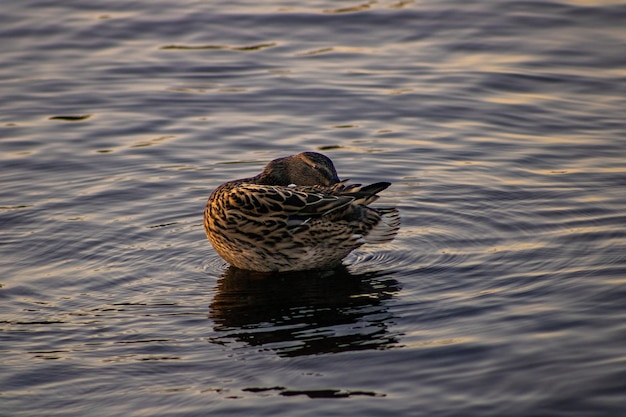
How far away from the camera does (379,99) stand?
13.9m

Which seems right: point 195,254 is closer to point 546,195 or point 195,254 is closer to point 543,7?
point 546,195

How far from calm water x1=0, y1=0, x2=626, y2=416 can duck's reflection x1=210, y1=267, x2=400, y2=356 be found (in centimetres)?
3

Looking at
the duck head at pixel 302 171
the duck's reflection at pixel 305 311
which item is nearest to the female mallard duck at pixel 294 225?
the duck's reflection at pixel 305 311

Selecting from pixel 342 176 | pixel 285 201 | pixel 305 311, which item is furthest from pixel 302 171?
pixel 305 311

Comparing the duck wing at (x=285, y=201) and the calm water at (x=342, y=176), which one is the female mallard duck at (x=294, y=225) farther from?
the calm water at (x=342, y=176)

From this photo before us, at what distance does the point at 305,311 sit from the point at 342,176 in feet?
10.9

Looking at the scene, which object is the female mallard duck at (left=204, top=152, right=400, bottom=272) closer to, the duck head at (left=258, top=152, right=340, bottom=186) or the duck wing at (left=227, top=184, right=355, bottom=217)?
the duck wing at (left=227, top=184, right=355, bottom=217)

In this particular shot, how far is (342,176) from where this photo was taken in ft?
38.3

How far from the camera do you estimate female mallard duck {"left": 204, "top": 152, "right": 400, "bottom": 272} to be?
945 centimetres

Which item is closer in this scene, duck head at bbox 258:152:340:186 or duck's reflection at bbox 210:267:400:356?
duck's reflection at bbox 210:267:400:356

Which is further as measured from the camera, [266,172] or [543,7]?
[543,7]

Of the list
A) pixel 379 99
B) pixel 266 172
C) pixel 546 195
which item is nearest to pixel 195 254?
pixel 266 172

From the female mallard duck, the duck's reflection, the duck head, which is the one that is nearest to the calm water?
the duck's reflection

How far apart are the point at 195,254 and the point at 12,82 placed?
6.09m
